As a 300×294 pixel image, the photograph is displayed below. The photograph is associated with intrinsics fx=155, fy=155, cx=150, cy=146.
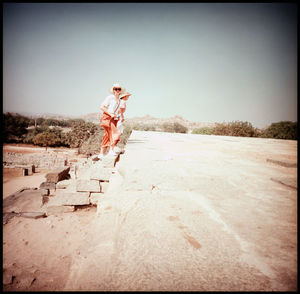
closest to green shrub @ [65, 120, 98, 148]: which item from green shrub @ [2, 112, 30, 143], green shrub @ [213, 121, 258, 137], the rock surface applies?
green shrub @ [2, 112, 30, 143]

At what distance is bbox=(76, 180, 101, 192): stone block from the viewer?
3.13m

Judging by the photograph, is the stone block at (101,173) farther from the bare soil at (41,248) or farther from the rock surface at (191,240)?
the rock surface at (191,240)

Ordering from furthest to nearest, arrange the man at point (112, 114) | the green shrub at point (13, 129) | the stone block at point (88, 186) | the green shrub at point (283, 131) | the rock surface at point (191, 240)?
the green shrub at point (13, 129), the green shrub at point (283, 131), the man at point (112, 114), the stone block at point (88, 186), the rock surface at point (191, 240)

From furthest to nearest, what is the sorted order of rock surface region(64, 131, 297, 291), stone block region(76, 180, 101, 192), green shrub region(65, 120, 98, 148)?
green shrub region(65, 120, 98, 148), stone block region(76, 180, 101, 192), rock surface region(64, 131, 297, 291)

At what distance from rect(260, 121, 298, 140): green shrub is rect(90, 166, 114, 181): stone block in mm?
16401

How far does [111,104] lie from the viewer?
412 centimetres

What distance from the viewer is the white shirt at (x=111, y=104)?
4.08m

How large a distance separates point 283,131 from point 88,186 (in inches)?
709

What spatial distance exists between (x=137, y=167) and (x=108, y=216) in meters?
0.98

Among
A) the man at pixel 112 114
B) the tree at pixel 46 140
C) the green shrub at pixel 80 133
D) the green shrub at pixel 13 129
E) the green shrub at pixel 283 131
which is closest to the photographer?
the man at pixel 112 114

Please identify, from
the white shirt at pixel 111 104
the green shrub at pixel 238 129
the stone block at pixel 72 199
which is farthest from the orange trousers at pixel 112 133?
the green shrub at pixel 238 129

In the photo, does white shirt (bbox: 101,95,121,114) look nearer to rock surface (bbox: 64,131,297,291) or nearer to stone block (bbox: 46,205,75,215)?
stone block (bbox: 46,205,75,215)

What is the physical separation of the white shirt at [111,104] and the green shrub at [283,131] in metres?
15.7

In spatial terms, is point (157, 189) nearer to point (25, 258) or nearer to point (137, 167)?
point (137, 167)
